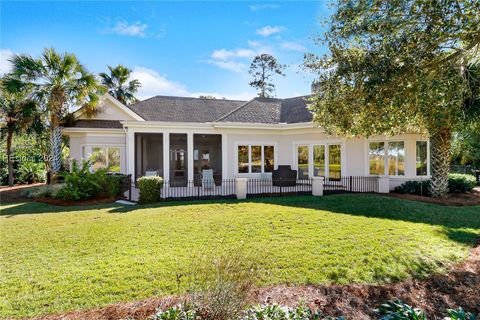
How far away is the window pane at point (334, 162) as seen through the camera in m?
16.2

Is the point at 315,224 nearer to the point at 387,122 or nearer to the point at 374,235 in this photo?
the point at 374,235

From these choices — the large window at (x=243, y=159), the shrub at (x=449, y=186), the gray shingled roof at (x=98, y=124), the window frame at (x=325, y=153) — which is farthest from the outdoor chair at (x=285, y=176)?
the gray shingled roof at (x=98, y=124)

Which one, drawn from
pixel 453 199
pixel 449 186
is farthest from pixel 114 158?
pixel 449 186

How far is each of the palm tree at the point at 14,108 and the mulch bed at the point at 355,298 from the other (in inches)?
641

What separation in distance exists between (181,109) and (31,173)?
14027 mm

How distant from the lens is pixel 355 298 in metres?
4.50

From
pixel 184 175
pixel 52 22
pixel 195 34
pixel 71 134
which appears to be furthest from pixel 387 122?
pixel 71 134

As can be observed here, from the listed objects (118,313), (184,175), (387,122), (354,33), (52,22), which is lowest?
(118,313)

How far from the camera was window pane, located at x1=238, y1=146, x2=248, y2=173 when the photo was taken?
56.3 feet

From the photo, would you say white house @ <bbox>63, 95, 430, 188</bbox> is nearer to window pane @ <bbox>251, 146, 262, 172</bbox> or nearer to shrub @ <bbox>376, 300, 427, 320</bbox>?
window pane @ <bbox>251, 146, 262, 172</bbox>

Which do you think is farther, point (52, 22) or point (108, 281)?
point (52, 22)

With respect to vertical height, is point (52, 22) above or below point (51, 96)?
above

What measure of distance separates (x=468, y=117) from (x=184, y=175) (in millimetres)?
17545

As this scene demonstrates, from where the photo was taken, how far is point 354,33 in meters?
6.75
